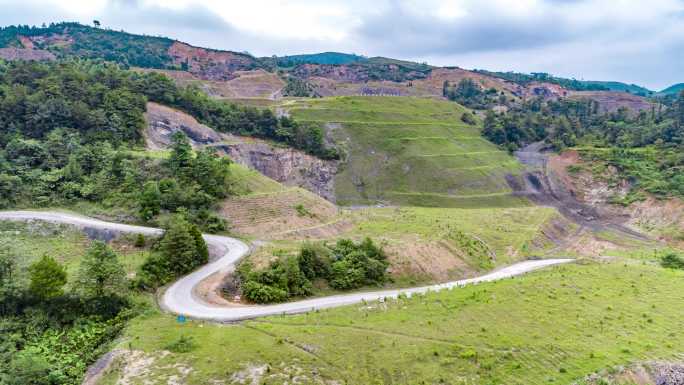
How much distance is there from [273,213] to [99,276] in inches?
855

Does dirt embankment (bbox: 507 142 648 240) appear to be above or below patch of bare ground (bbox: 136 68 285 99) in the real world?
below

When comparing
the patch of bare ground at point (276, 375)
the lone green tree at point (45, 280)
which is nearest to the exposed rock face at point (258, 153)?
the lone green tree at point (45, 280)

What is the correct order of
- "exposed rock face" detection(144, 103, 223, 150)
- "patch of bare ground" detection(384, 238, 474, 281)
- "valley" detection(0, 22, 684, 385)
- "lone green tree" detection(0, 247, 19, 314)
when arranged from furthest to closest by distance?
1. "exposed rock face" detection(144, 103, 223, 150)
2. "patch of bare ground" detection(384, 238, 474, 281)
3. "lone green tree" detection(0, 247, 19, 314)
4. "valley" detection(0, 22, 684, 385)

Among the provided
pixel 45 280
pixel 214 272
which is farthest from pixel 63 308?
pixel 214 272

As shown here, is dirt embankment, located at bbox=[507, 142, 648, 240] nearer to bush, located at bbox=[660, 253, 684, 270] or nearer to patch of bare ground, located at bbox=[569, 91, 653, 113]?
bush, located at bbox=[660, 253, 684, 270]

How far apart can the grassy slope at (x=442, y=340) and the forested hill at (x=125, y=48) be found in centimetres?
13727

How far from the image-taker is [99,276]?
2784 centimetres

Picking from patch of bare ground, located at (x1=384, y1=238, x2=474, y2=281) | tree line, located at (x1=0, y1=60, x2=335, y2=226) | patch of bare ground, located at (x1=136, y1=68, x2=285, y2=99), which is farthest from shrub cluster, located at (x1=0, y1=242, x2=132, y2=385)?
patch of bare ground, located at (x1=136, y1=68, x2=285, y2=99)

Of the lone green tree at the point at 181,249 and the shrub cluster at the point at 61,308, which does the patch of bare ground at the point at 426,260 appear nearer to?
the lone green tree at the point at 181,249

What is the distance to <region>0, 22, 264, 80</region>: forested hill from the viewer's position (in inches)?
5906

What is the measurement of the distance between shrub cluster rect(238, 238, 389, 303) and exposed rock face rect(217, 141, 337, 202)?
3809cm

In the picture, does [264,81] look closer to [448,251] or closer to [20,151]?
[20,151]

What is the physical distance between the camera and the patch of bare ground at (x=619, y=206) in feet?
211

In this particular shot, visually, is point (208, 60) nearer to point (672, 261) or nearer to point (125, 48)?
point (125, 48)
